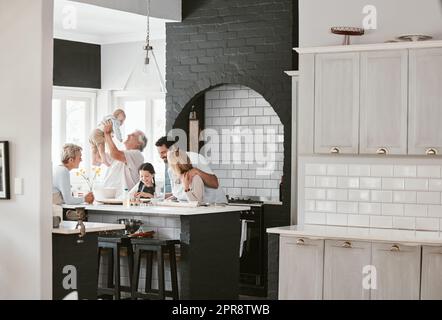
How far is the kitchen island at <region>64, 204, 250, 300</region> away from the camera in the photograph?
27.0 feet

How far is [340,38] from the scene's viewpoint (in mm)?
7746

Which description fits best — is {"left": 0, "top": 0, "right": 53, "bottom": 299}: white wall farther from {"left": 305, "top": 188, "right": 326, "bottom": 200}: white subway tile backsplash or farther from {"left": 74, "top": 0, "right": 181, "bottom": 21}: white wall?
{"left": 74, "top": 0, "right": 181, "bottom": 21}: white wall

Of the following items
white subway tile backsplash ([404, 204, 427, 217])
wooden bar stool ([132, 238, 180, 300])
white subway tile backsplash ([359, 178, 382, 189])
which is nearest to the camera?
white subway tile backsplash ([404, 204, 427, 217])

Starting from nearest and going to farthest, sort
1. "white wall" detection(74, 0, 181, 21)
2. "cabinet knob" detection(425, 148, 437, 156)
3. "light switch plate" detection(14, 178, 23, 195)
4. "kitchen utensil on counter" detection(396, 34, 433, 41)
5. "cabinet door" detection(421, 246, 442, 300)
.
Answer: "cabinet door" detection(421, 246, 442, 300) < "light switch plate" detection(14, 178, 23, 195) < "cabinet knob" detection(425, 148, 437, 156) < "kitchen utensil on counter" detection(396, 34, 433, 41) < "white wall" detection(74, 0, 181, 21)

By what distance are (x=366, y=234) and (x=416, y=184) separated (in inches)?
29.5

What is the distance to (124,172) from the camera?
36.1 ft

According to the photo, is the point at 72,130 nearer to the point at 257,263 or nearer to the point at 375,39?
the point at 257,263

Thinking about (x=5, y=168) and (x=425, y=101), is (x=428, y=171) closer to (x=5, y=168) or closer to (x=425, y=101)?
(x=425, y=101)

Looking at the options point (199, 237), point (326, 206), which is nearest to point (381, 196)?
point (326, 206)

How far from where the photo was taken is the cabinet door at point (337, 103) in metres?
7.39

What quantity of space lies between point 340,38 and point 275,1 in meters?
2.44

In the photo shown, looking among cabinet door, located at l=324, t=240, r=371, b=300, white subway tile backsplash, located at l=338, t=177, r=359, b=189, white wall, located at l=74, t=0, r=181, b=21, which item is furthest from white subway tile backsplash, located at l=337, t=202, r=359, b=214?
white wall, located at l=74, t=0, r=181, b=21

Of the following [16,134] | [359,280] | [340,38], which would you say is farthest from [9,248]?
[340,38]

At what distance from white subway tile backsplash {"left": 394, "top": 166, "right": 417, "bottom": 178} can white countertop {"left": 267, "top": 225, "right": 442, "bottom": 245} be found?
0.50 meters
